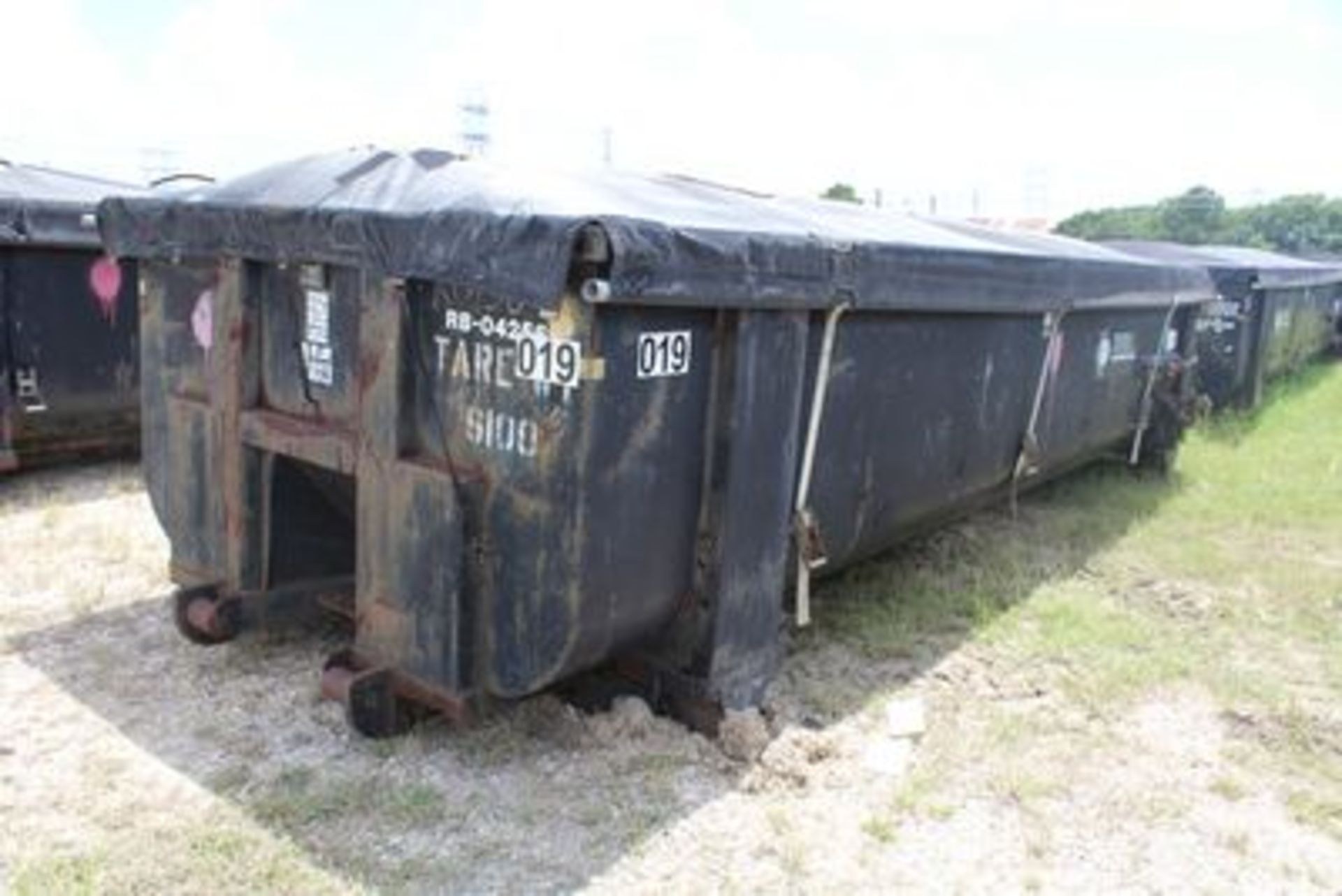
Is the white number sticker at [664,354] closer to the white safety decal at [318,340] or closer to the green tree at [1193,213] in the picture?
the white safety decal at [318,340]

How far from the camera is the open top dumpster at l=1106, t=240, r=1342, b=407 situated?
10.0m

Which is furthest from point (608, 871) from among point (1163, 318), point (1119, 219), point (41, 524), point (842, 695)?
point (1119, 219)

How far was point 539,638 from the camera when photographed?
3096mm

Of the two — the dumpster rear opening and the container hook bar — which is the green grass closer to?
the container hook bar

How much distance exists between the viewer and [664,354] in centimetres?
309

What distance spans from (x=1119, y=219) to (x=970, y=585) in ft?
195

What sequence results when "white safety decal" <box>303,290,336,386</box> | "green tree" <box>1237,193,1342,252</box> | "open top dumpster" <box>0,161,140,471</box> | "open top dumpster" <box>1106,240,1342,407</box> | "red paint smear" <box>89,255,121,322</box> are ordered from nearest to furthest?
"white safety decal" <box>303,290,336,386</box> < "open top dumpster" <box>0,161,140,471</box> < "red paint smear" <box>89,255,121,322</box> < "open top dumpster" <box>1106,240,1342,407</box> < "green tree" <box>1237,193,1342,252</box>

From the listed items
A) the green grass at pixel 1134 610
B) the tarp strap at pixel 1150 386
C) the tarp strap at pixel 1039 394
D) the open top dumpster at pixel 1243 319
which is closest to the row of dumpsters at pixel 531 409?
the green grass at pixel 1134 610

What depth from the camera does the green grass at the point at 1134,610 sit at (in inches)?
146

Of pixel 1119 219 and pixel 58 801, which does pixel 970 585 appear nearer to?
pixel 58 801

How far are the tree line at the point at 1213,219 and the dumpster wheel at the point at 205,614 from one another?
2173 inches

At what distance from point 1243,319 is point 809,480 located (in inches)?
297

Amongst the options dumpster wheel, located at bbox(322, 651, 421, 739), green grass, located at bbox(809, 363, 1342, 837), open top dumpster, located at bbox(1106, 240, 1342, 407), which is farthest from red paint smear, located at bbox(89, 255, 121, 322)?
open top dumpster, located at bbox(1106, 240, 1342, 407)

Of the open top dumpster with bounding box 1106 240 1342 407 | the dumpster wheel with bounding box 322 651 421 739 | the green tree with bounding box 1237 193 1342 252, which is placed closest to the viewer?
the dumpster wheel with bounding box 322 651 421 739
